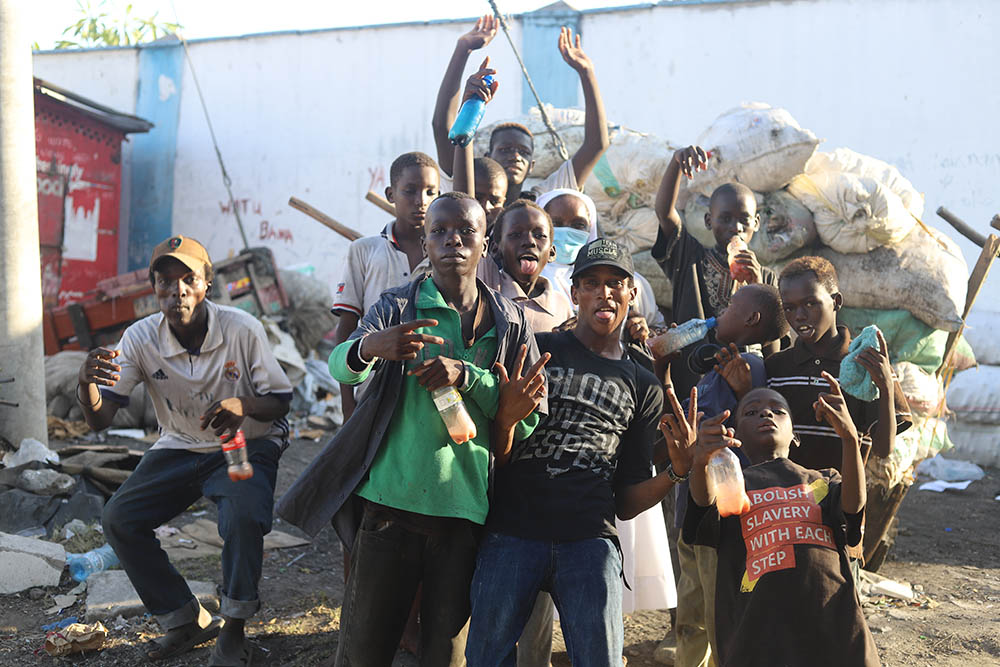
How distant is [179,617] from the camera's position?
11.6 ft

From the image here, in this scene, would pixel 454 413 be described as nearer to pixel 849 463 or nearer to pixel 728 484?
pixel 728 484

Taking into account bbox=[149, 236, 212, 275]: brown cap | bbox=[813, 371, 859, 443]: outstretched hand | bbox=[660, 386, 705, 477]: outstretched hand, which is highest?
bbox=[149, 236, 212, 275]: brown cap

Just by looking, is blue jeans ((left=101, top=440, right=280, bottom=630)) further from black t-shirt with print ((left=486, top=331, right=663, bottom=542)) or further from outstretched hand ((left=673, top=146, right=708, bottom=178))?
outstretched hand ((left=673, top=146, right=708, bottom=178))

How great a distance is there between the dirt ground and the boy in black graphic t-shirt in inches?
48.2

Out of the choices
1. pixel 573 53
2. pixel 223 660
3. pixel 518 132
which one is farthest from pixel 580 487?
pixel 573 53

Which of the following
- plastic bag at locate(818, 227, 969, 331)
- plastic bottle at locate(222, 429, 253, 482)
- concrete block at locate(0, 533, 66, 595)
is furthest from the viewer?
plastic bag at locate(818, 227, 969, 331)

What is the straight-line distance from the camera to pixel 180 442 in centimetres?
362

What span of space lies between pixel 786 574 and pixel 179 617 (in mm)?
2312

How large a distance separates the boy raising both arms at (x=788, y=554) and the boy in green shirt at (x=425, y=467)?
1.81 ft

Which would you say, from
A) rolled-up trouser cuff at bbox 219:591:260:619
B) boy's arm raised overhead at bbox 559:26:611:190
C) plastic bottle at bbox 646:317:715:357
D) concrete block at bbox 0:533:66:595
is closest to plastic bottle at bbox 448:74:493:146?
boy's arm raised overhead at bbox 559:26:611:190

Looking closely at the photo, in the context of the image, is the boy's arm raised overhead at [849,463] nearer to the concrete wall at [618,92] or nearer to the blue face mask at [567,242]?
the blue face mask at [567,242]

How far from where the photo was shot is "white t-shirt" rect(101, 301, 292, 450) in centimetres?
358

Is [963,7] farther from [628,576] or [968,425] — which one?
[628,576]

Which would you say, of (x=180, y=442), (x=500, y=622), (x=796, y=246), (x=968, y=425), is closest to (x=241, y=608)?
(x=180, y=442)
